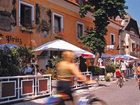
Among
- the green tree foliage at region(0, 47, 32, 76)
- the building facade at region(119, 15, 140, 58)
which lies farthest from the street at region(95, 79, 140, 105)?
→ the building facade at region(119, 15, 140, 58)

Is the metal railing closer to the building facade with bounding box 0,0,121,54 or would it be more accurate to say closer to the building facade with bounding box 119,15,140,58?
the building facade with bounding box 0,0,121,54

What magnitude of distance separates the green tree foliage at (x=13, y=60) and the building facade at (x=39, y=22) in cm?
325

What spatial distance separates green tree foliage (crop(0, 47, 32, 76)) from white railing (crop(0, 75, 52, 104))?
0.62 metres

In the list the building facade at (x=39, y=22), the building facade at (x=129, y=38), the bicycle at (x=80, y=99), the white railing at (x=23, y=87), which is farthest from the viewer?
the building facade at (x=129, y=38)

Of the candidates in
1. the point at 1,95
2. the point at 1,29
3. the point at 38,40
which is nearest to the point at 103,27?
the point at 38,40

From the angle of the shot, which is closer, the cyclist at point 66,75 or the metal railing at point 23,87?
the cyclist at point 66,75

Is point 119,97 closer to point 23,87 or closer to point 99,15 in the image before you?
point 23,87

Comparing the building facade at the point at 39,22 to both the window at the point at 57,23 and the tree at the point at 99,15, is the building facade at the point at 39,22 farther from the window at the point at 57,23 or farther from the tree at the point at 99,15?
the tree at the point at 99,15

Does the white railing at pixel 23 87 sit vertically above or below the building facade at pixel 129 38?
below

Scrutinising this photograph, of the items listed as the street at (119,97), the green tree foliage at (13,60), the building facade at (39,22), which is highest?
the building facade at (39,22)

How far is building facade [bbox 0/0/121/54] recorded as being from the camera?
67.1 ft

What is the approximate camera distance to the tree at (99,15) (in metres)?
29.3

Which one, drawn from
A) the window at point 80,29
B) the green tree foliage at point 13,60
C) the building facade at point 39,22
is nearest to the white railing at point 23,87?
the green tree foliage at point 13,60

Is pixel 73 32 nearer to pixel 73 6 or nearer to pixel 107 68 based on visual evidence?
pixel 73 6
